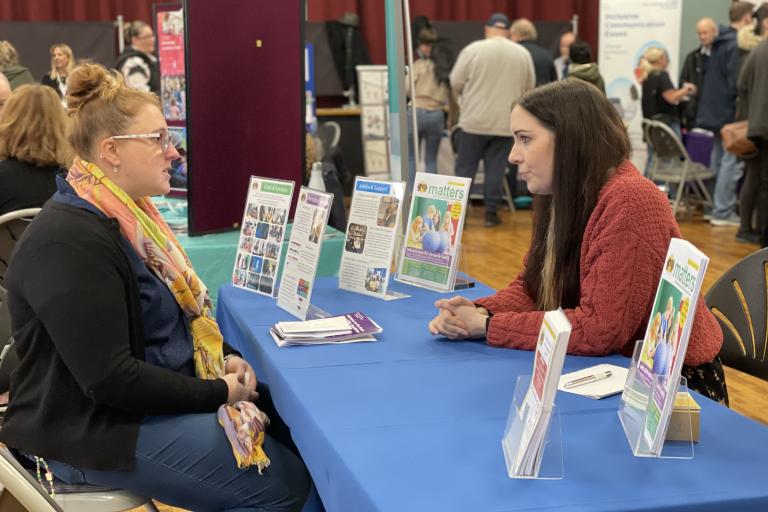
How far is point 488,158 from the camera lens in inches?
291

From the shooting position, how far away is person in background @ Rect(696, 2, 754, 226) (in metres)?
6.93

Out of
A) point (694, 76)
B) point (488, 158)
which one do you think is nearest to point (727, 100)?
point (694, 76)

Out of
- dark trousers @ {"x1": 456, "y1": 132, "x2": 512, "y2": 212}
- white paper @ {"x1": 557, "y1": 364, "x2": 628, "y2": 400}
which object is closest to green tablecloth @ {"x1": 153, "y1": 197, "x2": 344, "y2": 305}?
white paper @ {"x1": 557, "y1": 364, "x2": 628, "y2": 400}

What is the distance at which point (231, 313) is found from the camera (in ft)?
7.96

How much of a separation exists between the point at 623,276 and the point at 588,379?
0.23m

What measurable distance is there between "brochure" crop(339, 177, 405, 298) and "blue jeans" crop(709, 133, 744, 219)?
5.13 meters

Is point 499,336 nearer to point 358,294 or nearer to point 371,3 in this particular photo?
point 358,294

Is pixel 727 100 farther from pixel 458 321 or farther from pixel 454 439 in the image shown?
pixel 454 439

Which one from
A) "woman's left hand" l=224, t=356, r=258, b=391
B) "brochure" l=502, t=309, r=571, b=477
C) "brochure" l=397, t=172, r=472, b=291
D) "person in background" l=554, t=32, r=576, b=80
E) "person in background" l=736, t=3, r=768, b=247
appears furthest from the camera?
"person in background" l=554, t=32, r=576, b=80

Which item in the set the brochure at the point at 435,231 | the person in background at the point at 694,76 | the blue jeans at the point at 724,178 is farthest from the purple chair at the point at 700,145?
the brochure at the point at 435,231

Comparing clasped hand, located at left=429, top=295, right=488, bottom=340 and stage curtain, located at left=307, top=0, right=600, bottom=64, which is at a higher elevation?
stage curtain, located at left=307, top=0, right=600, bottom=64

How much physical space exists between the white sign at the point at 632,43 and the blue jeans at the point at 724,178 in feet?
4.06

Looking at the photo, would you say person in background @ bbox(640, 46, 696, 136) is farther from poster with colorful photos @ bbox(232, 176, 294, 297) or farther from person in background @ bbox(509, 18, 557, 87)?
poster with colorful photos @ bbox(232, 176, 294, 297)

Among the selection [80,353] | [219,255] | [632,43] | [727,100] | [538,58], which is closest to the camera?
[80,353]
